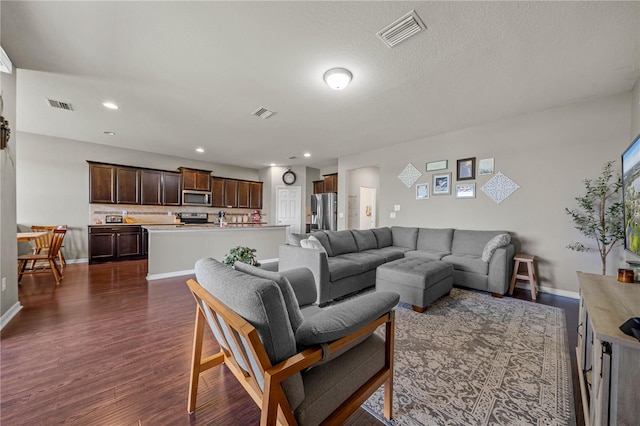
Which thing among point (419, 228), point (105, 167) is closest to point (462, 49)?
point (419, 228)

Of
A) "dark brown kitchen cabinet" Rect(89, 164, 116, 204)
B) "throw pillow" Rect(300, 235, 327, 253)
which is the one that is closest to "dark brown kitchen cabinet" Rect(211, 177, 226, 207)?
"dark brown kitchen cabinet" Rect(89, 164, 116, 204)

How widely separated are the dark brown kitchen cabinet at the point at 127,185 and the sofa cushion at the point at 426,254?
6244 millimetres

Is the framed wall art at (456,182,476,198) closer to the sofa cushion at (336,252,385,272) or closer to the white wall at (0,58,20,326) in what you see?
the sofa cushion at (336,252,385,272)

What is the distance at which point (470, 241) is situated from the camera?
12.8 feet

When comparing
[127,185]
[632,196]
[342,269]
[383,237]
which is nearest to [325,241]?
[342,269]

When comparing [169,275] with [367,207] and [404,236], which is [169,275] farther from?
[367,207]

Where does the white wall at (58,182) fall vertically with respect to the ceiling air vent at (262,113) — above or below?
below

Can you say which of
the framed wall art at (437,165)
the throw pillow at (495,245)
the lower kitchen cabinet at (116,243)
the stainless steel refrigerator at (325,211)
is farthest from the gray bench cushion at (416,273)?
the lower kitchen cabinet at (116,243)

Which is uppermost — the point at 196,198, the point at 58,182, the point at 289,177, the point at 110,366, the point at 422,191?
the point at 289,177

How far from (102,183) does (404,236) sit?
6.67m

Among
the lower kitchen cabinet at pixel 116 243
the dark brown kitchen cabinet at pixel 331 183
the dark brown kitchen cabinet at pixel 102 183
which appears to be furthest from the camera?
the dark brown kitchen cabinet at pixel 331 183

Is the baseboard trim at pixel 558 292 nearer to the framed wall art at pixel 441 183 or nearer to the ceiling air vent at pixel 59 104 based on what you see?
the framed wall art at pixel 441 183

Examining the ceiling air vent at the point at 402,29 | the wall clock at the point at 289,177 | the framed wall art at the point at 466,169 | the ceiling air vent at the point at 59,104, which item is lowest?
the framed wall art at the point at 466,169

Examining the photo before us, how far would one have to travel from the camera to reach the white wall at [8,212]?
2.30 m
